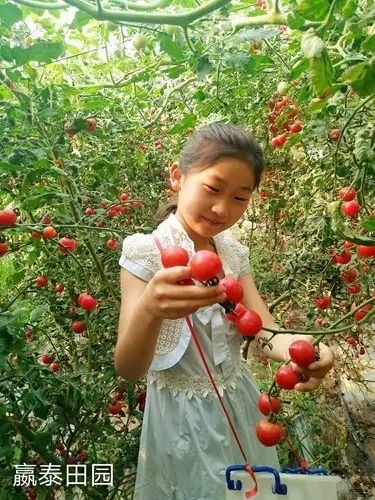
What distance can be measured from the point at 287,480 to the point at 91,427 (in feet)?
2.11

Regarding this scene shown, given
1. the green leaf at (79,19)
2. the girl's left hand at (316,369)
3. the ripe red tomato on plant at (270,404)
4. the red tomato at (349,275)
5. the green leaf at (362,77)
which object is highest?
the green leaf at (79,19)

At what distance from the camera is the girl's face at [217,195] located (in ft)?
2.93

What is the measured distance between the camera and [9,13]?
90 centimetres

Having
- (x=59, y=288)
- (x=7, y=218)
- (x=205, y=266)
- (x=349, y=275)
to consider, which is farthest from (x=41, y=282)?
(x=205, y=266)

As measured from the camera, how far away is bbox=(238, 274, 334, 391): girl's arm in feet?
2.21

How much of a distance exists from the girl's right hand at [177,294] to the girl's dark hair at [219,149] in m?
0.40

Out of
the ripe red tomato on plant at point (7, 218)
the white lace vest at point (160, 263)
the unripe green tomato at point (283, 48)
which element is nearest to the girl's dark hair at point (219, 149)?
the white lace vest at point (160, 263)

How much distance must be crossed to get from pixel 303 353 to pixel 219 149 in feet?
1.55

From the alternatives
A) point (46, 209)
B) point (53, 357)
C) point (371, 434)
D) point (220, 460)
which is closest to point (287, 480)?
point (220, 460)

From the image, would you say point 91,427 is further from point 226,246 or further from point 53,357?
point 226,246

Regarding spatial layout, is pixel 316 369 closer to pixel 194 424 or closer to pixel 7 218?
pixel 194 424

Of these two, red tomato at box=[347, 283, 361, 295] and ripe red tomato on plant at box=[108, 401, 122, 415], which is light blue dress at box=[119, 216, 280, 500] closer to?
ripe red tomato on plant at box=[108, 401, 122, 415]

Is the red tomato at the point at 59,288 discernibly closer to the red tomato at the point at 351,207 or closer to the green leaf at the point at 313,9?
the red tomato at the point at 351,207

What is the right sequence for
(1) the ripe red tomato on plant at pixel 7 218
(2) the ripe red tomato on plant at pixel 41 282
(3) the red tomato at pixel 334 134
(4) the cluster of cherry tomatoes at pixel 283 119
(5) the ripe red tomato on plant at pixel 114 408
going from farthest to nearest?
(4) the cluster of cherry tomatoes at pixel 283 119, (2) the ripe red tomato on plant at pixel 41 282, (5) the ripe red tomato on plant at pixel 114 408, (3) the red tomato at pixel 334 134, (1) the ripe red tomato on plant at pixel 7 218
